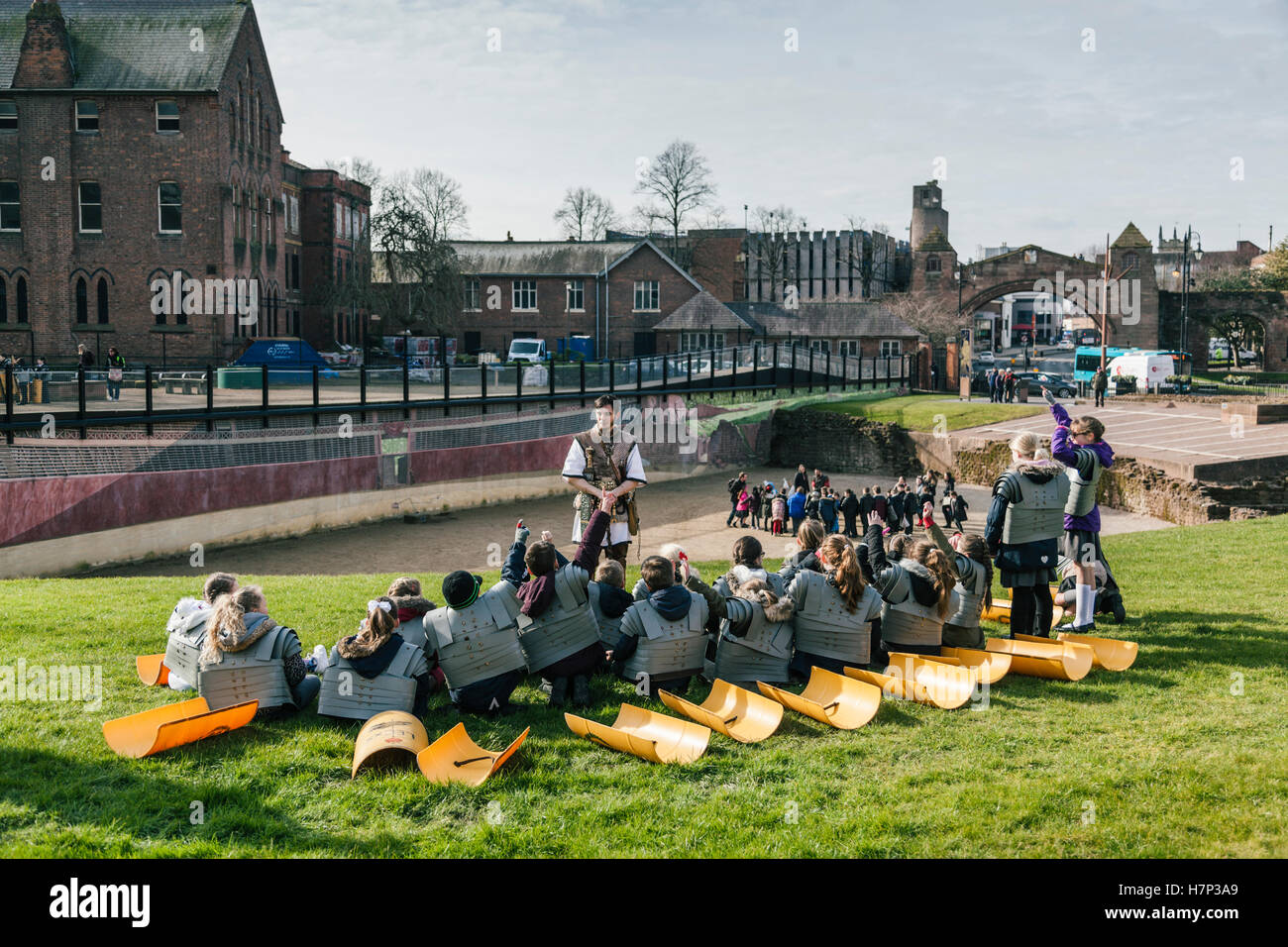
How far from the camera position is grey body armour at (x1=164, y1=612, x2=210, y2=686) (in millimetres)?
7637

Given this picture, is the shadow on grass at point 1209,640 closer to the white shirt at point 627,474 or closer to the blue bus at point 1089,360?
the white shirt at point 627,474

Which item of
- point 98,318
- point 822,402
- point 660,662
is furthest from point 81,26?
point 660,662

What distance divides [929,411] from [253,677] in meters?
36.3

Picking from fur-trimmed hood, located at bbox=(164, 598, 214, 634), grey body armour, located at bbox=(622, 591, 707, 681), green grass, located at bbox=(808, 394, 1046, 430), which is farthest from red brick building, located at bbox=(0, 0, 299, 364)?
grey body armour, located at bbox=(622, 591, 707, 681)

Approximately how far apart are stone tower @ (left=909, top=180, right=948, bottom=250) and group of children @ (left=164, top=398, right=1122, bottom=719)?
9602 centimetres

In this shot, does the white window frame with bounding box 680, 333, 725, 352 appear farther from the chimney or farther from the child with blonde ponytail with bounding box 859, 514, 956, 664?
the child with blonde ponytail with bounding box 859, 514, 956, 664

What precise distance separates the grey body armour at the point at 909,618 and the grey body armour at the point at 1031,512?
3.93 feet

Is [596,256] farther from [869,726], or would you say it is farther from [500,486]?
[869,726]

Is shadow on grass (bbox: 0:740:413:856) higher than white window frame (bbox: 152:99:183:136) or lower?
lower

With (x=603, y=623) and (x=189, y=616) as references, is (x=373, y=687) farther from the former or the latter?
(x=603, y=623)

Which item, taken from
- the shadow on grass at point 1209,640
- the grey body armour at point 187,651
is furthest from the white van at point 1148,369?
the grey body armour at point 187,651

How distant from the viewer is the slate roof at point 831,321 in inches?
2418

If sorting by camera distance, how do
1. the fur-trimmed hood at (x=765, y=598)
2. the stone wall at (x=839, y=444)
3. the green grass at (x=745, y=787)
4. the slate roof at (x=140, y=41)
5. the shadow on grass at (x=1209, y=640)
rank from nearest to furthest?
the green grass at (x=745, y=787), the fur-trimmed hood at (x=765, y=598), the shadow on grass at (x=1209, y=640), the stone wall at (x=839, y=444), the slate roof at (x=140, y=41)
